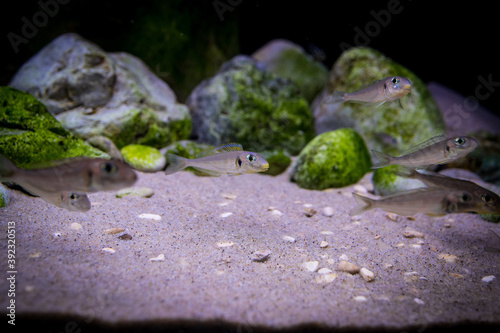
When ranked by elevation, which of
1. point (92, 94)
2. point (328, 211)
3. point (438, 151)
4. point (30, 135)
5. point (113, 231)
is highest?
point (438, 151)

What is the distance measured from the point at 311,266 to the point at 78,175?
2236mm

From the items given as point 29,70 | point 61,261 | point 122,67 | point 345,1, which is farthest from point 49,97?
point 345,1

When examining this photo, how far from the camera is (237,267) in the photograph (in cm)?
267

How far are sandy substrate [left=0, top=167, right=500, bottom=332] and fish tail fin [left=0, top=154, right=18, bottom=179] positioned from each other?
26.9 inches

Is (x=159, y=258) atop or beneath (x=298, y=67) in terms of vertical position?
beneath

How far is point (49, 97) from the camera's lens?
5.55 meters

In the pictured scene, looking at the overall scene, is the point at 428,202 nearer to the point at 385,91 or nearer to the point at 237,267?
the point at 385,91

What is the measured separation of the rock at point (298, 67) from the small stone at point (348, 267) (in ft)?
22.8

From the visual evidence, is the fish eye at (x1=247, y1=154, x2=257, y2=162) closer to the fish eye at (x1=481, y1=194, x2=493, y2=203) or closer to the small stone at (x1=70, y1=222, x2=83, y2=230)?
the small stone at (x1=70, y1=222, x2=83, y2=230)

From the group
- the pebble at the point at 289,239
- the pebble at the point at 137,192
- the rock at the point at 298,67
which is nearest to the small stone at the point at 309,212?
the pebble at the point at 289,239

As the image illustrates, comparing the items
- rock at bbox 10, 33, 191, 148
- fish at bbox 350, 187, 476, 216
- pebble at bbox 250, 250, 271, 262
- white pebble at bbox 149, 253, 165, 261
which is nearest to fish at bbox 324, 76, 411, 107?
fish at bbox 350, 187, 476, 216

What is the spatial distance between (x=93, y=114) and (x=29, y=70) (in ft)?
5.77

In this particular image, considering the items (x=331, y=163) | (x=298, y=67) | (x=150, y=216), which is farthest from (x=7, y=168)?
(x=298, y=67)

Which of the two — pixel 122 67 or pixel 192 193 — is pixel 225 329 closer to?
pixel 192 193
